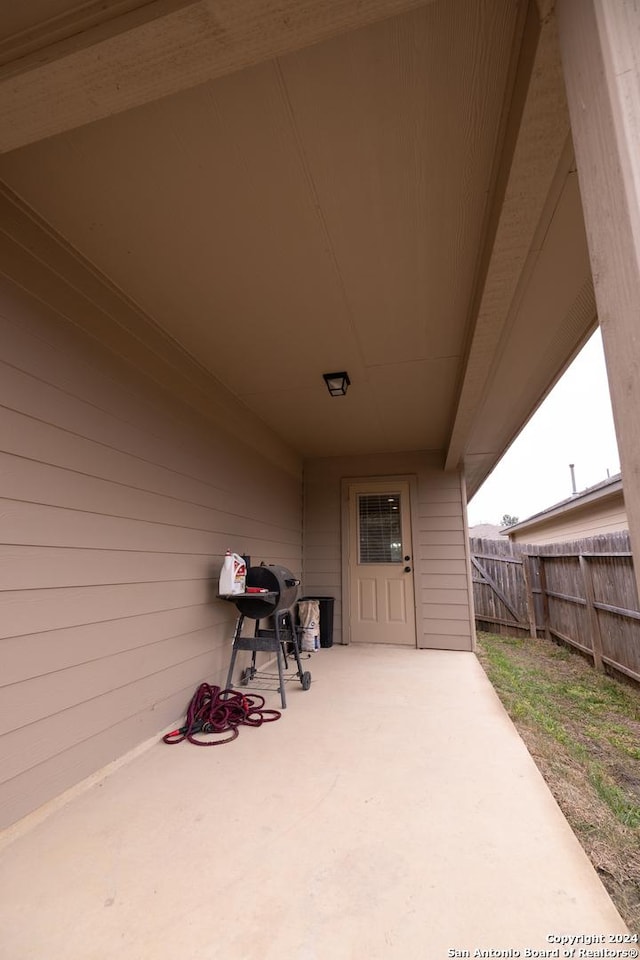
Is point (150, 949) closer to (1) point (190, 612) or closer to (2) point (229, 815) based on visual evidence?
(2) point (229, 815)

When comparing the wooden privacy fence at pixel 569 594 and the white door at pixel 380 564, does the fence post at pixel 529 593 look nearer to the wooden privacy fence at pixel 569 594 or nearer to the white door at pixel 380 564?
the wooden privacy fence at pixel 569 594

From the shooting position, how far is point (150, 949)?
111 centimetres

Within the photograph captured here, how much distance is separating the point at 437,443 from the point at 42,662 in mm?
4310

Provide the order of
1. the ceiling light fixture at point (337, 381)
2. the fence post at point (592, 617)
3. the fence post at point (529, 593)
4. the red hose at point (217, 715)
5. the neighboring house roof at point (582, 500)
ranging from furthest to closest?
the fence post at point (529, 593)
the neighboring house roof at point (582, 500)
the fence post at point (592, 617)
the ceiling light fixture at point (337, 381)
the red hose at point (217, 715)

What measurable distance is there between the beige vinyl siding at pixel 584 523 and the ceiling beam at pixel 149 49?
4893 mm

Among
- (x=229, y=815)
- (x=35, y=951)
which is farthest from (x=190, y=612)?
(x=35, y=951)

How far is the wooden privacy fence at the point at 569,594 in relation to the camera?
4.11 meters

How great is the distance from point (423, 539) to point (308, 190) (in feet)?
13.3

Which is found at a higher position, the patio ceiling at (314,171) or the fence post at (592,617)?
the patio ceiling at (314,171)

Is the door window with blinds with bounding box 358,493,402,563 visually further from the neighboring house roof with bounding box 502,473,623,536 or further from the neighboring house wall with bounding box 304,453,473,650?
the neighboring house roof with bounding box 502,473,623,536

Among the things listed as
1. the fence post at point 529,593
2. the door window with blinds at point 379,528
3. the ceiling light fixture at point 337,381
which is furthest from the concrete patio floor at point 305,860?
the fence post at point 529,593

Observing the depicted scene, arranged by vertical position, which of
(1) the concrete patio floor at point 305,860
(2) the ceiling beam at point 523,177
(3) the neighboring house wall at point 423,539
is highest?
(2) the ceiling beam at point 523,177

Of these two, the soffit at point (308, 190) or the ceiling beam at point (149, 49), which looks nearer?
the ceiling beam at point (149, 49)

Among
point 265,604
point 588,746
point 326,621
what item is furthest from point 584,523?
point 265,604
